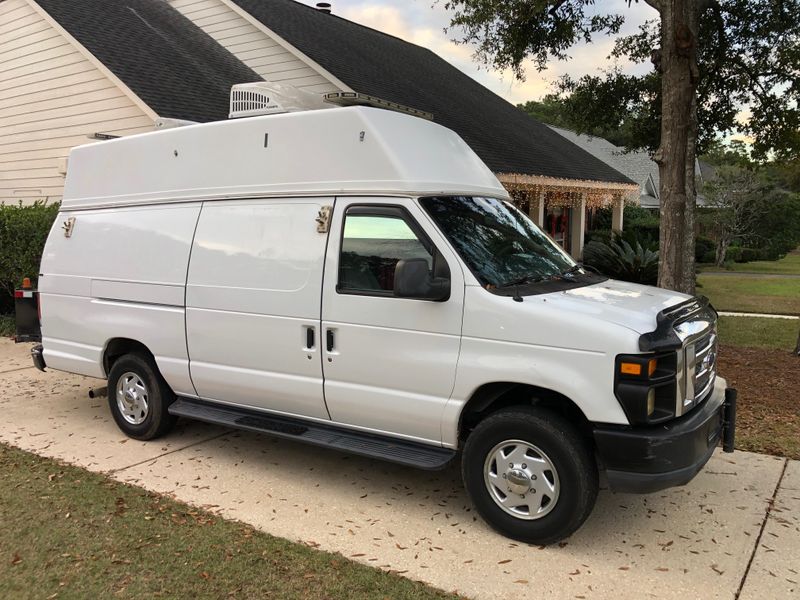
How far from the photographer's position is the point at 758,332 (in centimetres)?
1130

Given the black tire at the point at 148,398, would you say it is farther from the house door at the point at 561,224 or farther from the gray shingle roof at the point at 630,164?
the gray shingle roof at the point at 630,164

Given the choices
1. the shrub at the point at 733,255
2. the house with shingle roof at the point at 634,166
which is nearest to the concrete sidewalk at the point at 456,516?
the shrub at the point at 733,255

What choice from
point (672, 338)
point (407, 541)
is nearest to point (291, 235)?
point (407, 541)

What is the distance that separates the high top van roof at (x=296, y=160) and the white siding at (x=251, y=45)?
8103mm

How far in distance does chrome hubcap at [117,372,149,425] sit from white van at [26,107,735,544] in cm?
2

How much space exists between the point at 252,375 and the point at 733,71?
9.91 m

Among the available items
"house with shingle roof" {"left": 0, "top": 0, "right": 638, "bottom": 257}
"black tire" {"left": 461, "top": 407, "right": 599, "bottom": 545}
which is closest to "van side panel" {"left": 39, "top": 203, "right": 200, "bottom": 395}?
"black tire" {"left": 461, "top": 407, "right": 599, "bottom": 545}

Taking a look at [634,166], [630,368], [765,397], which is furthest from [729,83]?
[634,166]

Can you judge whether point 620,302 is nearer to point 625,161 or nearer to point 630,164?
point 630,164

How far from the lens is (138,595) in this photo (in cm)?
358

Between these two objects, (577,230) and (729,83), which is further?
(577,230)

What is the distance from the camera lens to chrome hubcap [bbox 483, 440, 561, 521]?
4.05 m

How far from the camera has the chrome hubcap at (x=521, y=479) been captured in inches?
159

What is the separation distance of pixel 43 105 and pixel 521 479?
12.6 metres
